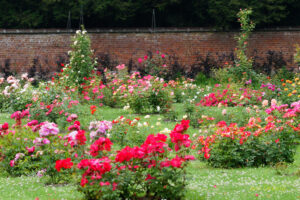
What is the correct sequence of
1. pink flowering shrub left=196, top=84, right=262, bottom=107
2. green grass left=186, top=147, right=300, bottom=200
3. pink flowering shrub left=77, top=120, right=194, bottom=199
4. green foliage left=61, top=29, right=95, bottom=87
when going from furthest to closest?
green foliage left=61, top=29, right=95, bottom=87
pink flowering shrub left=196, top=84, right=262, bottom=107
green grass left=186, top=147, right=300, bottom=200
pink flowering shrub left=77, top=120, right=194, bottom=199

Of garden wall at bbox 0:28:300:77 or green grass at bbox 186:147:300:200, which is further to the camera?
garden wall at bbox 0:28:300:77

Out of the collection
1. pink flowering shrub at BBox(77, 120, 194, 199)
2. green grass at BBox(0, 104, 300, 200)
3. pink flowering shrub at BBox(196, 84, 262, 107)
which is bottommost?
pink flowering shrub at BBox(196, 84, 262, 107)

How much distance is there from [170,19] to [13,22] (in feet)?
23.3

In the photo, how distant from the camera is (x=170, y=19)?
23.1 meters

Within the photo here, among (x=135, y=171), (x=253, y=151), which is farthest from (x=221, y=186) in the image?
(x=253, y=151)

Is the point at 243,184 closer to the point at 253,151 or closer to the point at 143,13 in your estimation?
the point at 253,151

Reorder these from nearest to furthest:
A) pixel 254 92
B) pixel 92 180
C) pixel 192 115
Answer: pixel 92 180, pixel 192 115, pixel 254 92

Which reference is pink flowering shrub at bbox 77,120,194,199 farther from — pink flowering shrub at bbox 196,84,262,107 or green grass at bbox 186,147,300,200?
pink flowering shrub at bbox 196,84,262,107

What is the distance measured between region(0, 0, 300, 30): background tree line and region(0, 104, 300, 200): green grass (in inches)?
589

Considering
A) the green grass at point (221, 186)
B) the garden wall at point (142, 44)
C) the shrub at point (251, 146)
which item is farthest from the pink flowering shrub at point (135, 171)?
the garden wall at point (142, 44)

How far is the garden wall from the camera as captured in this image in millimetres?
21109

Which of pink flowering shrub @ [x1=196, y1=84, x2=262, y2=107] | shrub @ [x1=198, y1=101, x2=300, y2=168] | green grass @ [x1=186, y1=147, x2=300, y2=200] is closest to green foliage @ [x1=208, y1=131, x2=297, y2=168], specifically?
shrub @ [x1=198, y1=101, x2=300, y2=168]

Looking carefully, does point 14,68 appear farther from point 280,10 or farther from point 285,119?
point 285,119


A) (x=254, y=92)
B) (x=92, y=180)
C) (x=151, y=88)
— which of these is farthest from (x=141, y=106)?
(x=92, y=180)
